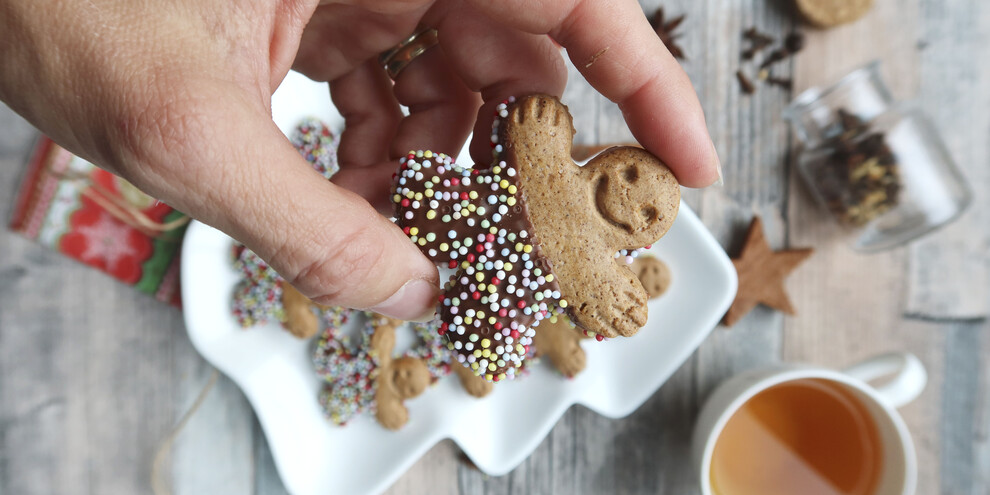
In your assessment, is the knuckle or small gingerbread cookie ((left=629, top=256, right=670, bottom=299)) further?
small gingerbread cookie ((left=629, top=256, right=670, bottom=299))

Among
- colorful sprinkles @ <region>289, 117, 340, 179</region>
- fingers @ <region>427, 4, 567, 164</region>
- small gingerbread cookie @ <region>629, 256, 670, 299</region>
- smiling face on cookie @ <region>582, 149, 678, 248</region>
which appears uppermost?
fingers @ <region>427, 4, 567, 164</region>

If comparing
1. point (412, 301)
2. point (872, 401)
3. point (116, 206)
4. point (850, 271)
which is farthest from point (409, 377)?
point (850, 271)

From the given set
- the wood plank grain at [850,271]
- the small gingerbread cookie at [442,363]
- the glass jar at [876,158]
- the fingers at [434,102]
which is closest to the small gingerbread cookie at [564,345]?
the small gingerbread cookie at [442,363]

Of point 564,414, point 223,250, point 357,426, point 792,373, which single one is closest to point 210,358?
point 223,250

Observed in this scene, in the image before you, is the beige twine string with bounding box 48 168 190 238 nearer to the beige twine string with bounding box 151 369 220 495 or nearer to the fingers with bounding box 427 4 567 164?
the beige twine string with bounding box 151 369 220 495

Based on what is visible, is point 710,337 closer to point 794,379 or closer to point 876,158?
point 794,379

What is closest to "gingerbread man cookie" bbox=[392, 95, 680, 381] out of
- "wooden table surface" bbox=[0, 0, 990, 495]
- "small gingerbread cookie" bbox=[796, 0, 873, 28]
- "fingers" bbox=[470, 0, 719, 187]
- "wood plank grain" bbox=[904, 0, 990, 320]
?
"fingers" bbox=[470, 0, 719, 187]

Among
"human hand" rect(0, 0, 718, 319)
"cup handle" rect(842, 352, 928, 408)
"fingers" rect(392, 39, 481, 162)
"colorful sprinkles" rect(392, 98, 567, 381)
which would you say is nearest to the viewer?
"human hand" rect(0, 0, 718, 319)
